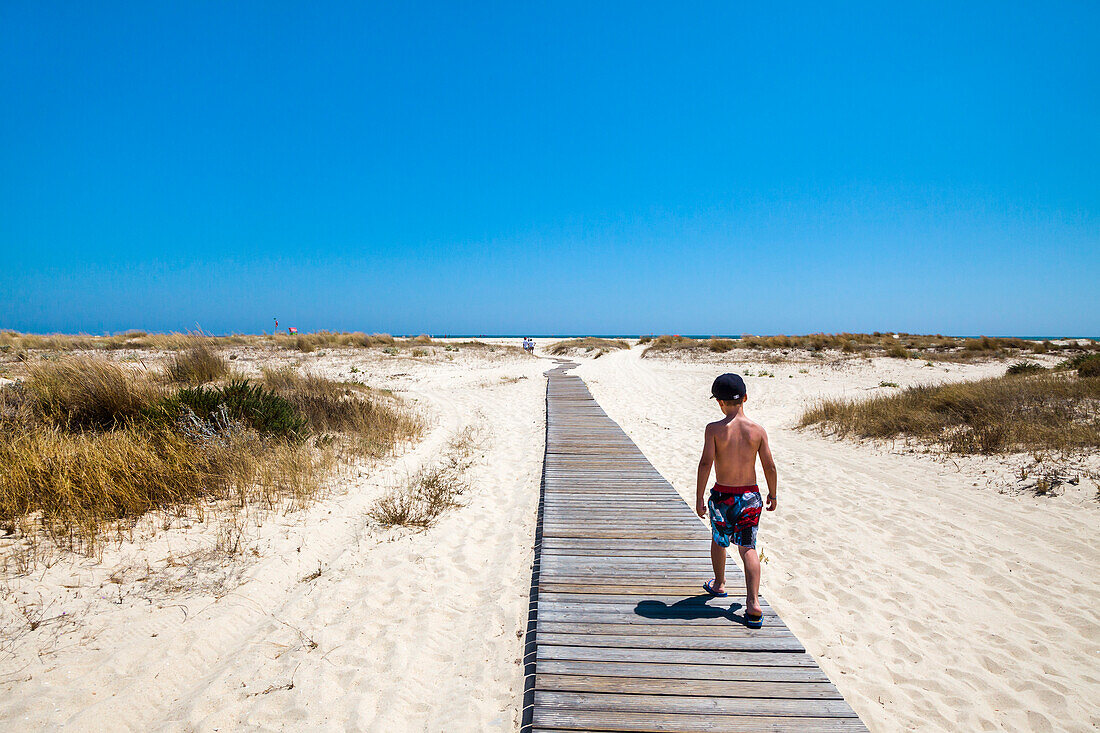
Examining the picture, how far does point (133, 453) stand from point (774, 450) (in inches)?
386

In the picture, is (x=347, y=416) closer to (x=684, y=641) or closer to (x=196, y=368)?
(x=196, y=368)

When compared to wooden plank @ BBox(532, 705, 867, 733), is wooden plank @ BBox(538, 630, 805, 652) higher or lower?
higher

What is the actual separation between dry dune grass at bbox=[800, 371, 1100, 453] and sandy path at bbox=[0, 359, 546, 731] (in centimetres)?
786

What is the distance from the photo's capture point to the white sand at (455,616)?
105 inches

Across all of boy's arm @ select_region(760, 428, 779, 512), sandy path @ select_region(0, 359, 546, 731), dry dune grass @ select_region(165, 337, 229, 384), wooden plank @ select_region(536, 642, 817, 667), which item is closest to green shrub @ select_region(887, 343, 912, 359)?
sandy path @ select_region(0, 359, 546, 731)

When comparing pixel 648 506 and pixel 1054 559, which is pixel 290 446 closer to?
pixel 648 506

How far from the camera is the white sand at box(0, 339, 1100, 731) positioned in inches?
105

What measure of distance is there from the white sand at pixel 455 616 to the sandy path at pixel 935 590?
0.06 ft

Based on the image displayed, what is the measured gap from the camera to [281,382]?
33.8 ft

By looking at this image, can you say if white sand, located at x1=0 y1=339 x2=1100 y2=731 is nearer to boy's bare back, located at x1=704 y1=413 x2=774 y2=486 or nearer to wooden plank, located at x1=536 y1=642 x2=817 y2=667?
Result: wooden plank, located at x1=536 y1=642 x2=817 y2=667

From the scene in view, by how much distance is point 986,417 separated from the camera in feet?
26.9

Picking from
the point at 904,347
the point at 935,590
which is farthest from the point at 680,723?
the point at 904,347

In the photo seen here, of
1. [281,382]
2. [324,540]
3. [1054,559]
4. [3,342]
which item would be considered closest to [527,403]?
[281,382]

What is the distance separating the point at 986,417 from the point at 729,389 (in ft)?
27.8
